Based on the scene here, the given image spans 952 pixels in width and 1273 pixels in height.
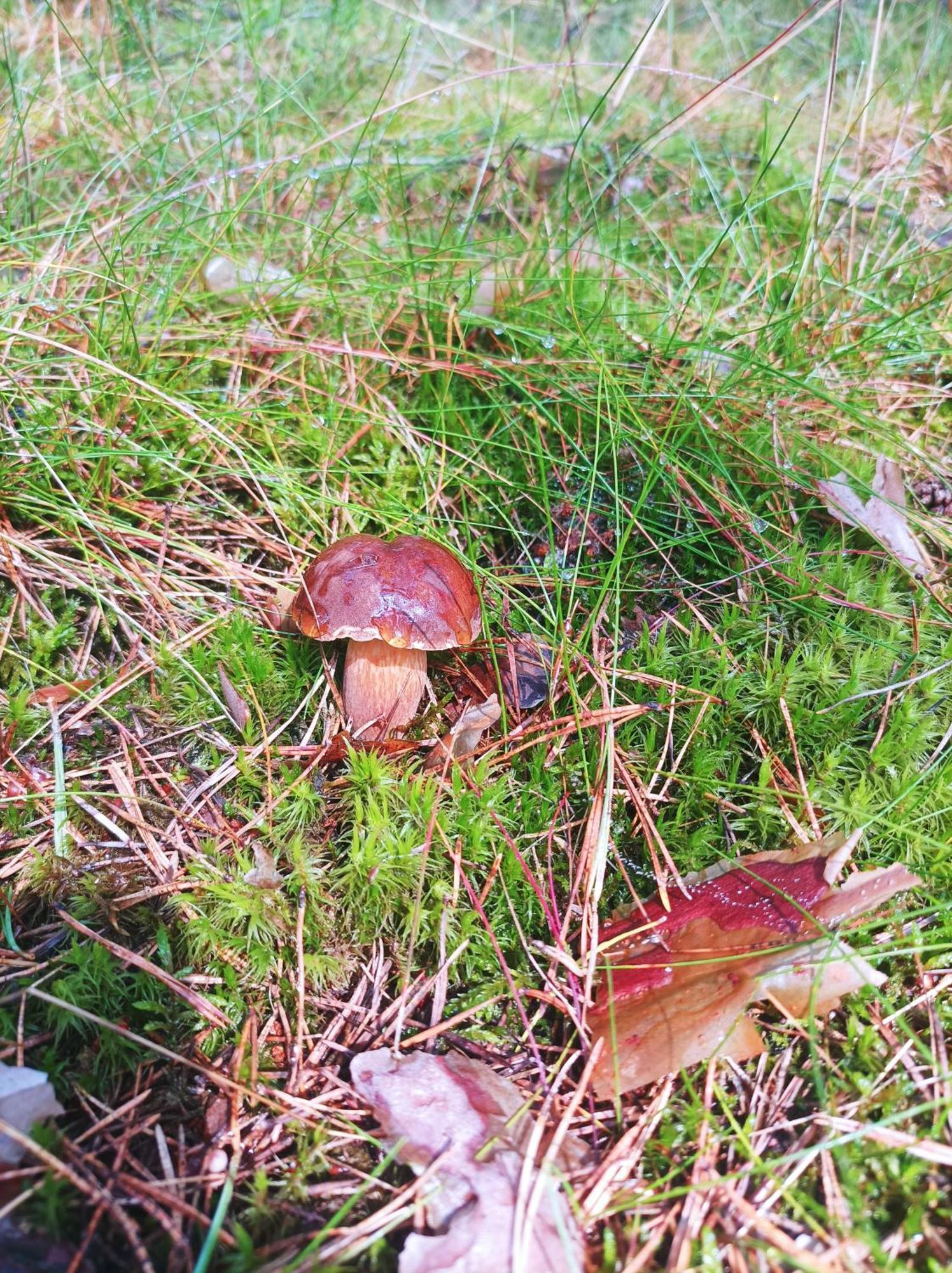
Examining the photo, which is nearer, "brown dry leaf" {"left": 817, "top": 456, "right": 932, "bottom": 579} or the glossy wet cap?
the glossy wet cap

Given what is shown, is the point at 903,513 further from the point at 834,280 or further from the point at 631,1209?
the point at 631,1209

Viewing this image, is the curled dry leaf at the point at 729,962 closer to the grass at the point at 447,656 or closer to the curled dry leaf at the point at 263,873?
the grass at the point at 447,656

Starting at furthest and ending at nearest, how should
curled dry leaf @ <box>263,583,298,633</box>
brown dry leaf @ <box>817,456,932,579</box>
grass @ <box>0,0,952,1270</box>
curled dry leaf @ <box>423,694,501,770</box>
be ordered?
brown dry leaf @ <box>817,456,932,579</box>
curled dry leaf @ <box>263,583,298,633</box>
curled dry leaf @ <box>423,694,501,770</box>
grass @ <box>0,0,952,1270</box>

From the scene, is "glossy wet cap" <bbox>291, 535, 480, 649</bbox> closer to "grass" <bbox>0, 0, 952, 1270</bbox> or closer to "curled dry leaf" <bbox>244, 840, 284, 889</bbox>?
"grass" <bbox>0, 0, 952, 1270</bbox>

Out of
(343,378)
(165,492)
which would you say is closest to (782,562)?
(343,378)

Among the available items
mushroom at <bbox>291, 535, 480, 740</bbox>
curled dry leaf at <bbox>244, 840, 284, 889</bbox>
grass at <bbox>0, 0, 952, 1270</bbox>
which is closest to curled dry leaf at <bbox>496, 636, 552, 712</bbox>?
grass at <bbox>0, 0, 952, 1270</bbox>

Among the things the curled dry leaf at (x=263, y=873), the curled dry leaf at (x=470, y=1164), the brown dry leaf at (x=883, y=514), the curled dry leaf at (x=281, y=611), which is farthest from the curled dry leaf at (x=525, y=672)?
the brown dry leaf at (x=883, y=514)

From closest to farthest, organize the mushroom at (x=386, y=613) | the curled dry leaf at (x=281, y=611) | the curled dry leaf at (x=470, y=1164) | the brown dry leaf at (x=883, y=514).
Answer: the curled dry leaf at (x=470, y=1164) → the mushroom at (x=386, y=613) → the curled dry leaf at (x=281, y=611) → the brown dry leaf at (x=883, y=514)
